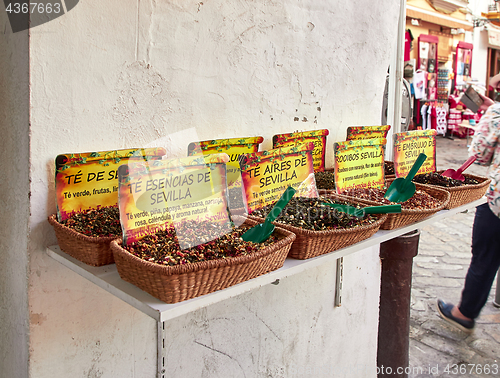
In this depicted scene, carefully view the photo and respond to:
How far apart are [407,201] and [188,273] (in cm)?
97

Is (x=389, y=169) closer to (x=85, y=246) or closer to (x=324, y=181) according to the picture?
(x=324, y=181)

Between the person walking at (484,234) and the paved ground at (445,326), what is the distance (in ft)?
0.54

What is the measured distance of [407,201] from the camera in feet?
4.99

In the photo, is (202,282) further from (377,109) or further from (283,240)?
(377,109)

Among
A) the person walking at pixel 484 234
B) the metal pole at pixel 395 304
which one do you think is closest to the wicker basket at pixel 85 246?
the metal pole at pixel 395 304

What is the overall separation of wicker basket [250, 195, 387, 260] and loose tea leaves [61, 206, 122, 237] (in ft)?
1.22

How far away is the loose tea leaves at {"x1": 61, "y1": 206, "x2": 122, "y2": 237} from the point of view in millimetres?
1040

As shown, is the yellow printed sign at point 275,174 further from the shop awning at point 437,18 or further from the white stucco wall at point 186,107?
the shop awning at point 437,18

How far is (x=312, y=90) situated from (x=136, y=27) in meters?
0.77

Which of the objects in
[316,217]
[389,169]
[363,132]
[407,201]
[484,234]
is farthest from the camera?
[484,234]

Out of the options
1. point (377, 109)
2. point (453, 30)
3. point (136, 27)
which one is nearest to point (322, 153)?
point (377, 109)

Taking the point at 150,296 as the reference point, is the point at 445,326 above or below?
below

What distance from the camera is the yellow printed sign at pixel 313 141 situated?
5.02ft

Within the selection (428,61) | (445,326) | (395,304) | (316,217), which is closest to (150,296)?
(316,217)
